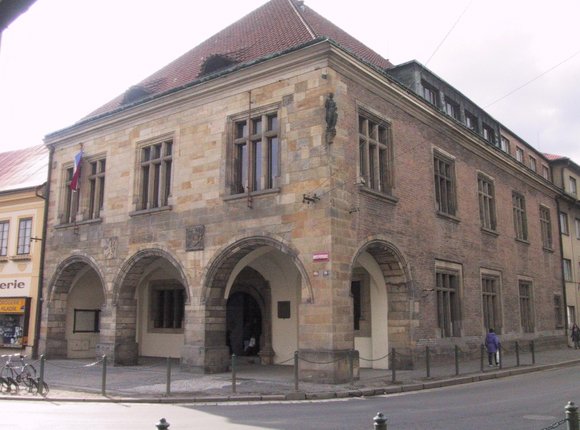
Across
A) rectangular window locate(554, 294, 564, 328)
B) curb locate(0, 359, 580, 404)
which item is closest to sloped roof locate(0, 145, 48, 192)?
curb locate(0, 359, 580, 404)

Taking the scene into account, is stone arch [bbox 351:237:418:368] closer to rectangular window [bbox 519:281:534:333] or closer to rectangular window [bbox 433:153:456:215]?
rectangular window [bbox 433:153:456:215]

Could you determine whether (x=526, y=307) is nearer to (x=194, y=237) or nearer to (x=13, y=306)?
(x=194, y=237)

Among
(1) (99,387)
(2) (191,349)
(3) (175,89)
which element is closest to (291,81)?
(3) (175,89)

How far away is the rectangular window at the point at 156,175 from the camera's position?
19797 mm

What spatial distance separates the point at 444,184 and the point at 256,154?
8159mm

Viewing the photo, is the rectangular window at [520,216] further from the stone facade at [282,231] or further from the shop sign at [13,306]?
the shop sign at [13,306]

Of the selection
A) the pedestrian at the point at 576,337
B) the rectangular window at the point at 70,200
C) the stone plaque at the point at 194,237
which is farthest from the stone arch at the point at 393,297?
the pedestrian at the point at 576,337

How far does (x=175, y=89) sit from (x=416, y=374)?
11.9 meters

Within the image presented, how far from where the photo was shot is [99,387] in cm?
1424

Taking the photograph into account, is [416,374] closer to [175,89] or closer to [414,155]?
[414,155]

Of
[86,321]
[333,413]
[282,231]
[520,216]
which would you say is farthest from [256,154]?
[520,216]

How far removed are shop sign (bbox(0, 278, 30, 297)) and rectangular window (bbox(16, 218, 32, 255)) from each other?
118cm

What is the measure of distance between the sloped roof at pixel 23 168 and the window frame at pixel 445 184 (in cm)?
1605

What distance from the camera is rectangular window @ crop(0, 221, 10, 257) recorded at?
25.2m
